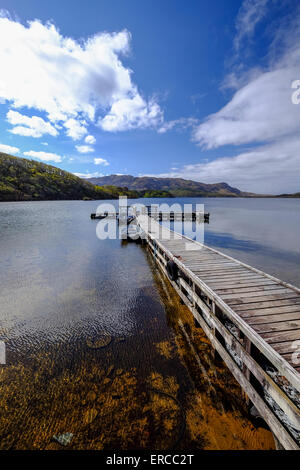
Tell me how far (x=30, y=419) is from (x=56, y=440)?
0.85 meters

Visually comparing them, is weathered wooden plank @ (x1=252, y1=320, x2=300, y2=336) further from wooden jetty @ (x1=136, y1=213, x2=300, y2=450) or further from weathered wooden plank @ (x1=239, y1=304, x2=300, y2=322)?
weathered wooden plank @ (x1=239, y1=304, x2=300, y2=322)

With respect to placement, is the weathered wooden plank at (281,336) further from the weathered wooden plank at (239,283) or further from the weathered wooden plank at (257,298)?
the weathered wooden plank at (239,283)

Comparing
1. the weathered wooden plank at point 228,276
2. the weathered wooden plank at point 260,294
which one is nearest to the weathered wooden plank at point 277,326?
the weathered wooden plank at point 260,294

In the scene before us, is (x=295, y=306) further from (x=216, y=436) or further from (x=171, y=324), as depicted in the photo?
(x=171, y=324)

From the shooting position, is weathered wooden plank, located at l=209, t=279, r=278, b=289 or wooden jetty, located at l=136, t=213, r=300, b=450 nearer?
wooden jetty, located at l=136, t=213, r=300, b=450

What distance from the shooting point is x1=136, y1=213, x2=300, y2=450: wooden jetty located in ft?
10.6

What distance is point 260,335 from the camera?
3.92 m

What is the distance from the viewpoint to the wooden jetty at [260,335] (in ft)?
10.6

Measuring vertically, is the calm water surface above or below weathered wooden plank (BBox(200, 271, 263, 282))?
below

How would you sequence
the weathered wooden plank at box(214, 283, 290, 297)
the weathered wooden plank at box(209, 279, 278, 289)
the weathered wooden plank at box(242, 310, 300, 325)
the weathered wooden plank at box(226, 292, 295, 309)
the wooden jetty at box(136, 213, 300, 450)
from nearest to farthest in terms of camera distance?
1. the wooden jetty at box(136, 213, 300, 450)
2. the weathered wooden plank at box(242, 310, 300, 325)
3. the weathered wooden plank at box(226, 292, 295, 309)
4. the weathered wooden plank at box(214, 283, 290, 297)
5. the weathered wooden plank at box(209, 279, 278, 289)

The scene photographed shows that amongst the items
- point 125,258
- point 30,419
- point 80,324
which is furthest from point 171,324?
point 125,258
